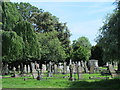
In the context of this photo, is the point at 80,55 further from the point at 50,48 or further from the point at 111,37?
the point at 111,37

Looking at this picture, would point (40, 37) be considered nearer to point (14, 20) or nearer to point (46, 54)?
point (46, 54)

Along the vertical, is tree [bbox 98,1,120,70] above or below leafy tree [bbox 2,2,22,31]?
below

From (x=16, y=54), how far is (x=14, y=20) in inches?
205

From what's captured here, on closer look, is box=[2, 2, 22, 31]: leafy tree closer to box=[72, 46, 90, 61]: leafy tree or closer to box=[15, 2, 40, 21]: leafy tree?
box=[15, 2, 40, 21]: leafy tree

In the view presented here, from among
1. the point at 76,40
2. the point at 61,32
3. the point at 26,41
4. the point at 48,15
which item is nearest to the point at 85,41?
the point at 76,40

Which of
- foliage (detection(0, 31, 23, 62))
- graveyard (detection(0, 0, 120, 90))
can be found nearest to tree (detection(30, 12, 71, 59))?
graveyard (detection(0, 0, 120, 90))

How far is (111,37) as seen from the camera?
42.9 ft

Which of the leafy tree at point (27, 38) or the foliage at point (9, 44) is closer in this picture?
the foliage at point (9, 44)

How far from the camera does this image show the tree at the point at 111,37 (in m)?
12.9

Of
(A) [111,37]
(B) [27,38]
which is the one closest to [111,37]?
(A) [111,37]

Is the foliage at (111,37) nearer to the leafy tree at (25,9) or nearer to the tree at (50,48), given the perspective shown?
the tree at (50,48)

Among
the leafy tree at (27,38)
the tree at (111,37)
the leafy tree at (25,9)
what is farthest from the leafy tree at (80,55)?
the tree at (111,37)

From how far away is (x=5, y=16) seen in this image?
81.6ft

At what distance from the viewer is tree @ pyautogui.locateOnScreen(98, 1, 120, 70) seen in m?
12.9
